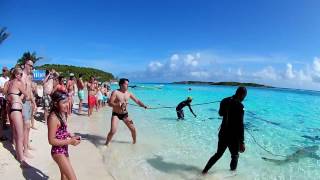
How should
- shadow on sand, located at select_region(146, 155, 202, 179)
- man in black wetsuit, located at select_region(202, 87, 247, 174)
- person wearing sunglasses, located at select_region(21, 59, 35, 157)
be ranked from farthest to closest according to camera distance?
shadow on sand, located at select_region(146, 155, 202, 179)
person wearing sunglasses, located at select_region(21, 59, 35, 157)
man in black wetsuit, located at select_region(202, 87, 247, 174)

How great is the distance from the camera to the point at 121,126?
1283cm

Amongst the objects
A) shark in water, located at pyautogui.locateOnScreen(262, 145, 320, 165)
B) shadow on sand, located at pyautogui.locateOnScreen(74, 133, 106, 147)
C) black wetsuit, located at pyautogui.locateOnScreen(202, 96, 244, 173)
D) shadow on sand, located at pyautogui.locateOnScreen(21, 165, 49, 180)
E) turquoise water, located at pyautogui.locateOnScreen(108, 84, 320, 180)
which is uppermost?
black wetsuit, located at pyautogui.locateOnScreen(202, 96, 244, 173)

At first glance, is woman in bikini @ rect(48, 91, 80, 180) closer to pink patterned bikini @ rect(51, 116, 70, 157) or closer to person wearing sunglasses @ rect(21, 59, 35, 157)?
pink patterned bikini @ rect(51, 116, 70, 157)

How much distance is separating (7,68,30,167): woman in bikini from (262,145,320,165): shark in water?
650cm

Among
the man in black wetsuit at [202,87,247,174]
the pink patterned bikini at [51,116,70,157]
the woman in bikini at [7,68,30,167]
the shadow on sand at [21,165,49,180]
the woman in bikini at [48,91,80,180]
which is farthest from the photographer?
the man in black wetsuit at [202,87,247,174]

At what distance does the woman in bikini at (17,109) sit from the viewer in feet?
19.9

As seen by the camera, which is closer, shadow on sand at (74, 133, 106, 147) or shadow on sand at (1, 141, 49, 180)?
shadow on sand at (1, 141, 49, 180)

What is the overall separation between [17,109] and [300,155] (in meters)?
8.46

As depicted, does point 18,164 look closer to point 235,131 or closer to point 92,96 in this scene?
point 235,131

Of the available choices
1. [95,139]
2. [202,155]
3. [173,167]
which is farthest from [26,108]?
[202,155]

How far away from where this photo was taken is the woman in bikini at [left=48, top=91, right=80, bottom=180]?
430 cm

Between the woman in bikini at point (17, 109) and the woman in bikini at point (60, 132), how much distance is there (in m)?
1.90

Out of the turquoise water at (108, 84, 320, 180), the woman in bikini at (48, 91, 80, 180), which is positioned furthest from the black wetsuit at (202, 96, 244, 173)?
the woman in bikini at (48, 91, 80, 180)

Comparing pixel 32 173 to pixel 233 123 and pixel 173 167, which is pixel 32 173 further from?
pixel 233 123
